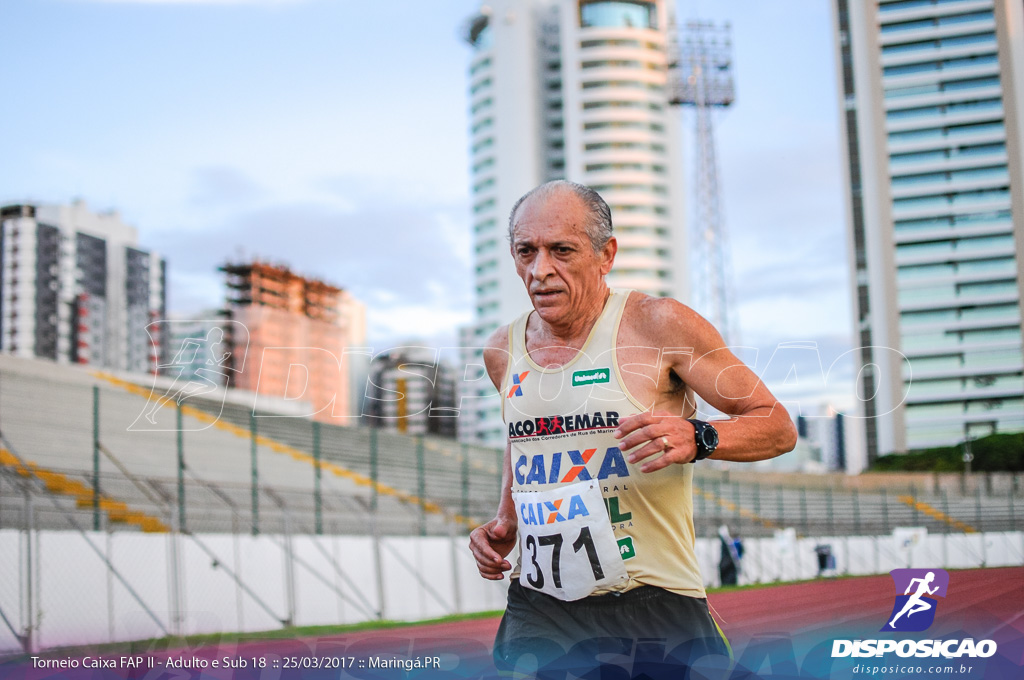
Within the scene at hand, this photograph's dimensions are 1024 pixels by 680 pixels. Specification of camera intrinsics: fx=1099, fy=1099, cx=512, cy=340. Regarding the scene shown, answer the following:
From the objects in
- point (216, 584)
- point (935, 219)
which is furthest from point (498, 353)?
point (935, 219)

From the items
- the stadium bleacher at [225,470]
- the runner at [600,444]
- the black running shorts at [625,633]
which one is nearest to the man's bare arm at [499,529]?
the runner at [600,444]

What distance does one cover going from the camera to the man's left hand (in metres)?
2.62

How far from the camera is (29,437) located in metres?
17.2

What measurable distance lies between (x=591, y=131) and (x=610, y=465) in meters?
98.4

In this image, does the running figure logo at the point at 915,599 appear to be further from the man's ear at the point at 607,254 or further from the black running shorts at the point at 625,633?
the man's ear at the point at 607,254

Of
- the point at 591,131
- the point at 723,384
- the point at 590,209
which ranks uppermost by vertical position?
the point at 591,131

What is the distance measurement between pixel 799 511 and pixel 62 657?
31046mm

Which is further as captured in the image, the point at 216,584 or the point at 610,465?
the point at 216,584

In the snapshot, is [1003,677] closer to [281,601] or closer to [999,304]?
[281,601]

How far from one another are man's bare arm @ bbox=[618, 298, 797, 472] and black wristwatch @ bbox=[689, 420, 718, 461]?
29 millimetres

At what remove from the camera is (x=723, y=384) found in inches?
114

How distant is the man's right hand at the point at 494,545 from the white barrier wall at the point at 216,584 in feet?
27.7

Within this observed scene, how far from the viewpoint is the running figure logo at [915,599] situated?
4.21 meters

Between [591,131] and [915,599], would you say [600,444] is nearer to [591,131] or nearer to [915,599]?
[915,599]
